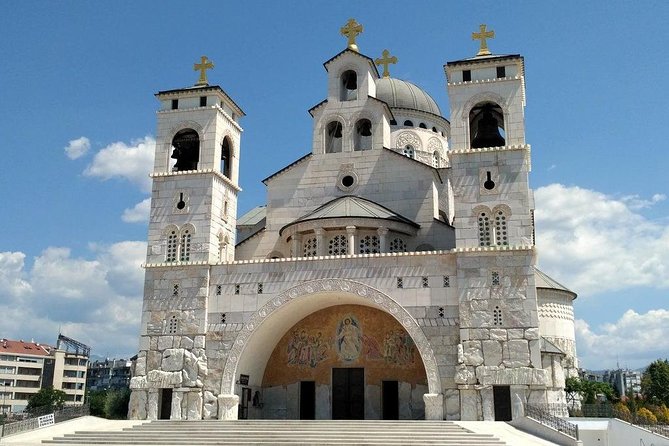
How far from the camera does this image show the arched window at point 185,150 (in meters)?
28.4

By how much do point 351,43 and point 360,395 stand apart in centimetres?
1533

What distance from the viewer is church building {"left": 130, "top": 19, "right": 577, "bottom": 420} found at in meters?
22.9

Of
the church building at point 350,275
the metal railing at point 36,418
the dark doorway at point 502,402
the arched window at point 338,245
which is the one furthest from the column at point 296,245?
the metal railing at point 36,418

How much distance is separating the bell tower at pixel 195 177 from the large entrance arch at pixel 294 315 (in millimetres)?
3225

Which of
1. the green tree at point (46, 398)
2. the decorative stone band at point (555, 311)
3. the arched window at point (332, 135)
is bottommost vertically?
the green tree at point (46, 398)

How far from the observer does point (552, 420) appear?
19891 mm

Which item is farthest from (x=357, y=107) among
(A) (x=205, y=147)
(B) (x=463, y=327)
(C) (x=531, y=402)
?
(C) (x=531, y=402)

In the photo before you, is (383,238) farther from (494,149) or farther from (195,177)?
(195,177)

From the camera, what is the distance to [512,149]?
79.6 ft

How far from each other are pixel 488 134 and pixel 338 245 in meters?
7.18

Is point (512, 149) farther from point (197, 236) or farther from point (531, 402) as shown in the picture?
point (197, 236)

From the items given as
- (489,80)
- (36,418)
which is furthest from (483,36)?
(36,418)

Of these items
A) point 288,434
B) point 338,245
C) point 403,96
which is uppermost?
point 403,96

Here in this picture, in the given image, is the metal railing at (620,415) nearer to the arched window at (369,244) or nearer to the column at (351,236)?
the arched window at (369,244)
